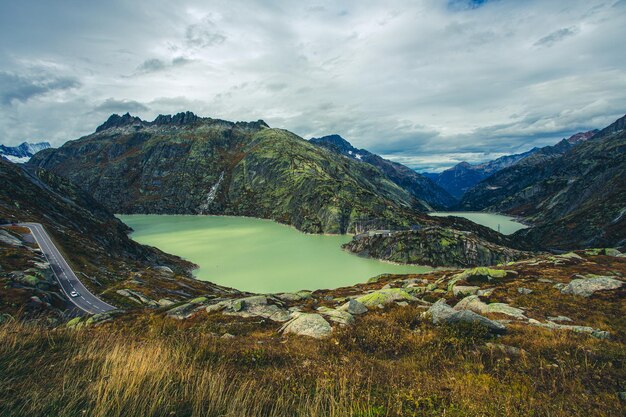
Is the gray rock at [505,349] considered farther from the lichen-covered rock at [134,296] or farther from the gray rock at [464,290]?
the lichen-covered rock at [134,296]

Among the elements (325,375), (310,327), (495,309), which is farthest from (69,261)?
(495,309)

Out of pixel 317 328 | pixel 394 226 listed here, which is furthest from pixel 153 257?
pixel 394 226

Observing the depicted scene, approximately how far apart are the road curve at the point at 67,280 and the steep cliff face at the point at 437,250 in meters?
90.1

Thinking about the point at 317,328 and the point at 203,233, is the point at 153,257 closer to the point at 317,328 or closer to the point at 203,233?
the point at 203,233

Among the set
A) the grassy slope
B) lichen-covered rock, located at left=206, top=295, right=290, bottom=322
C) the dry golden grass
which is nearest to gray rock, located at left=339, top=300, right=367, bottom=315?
lichen-covered rock, located at left=206, top=295, right=290, bottom=322

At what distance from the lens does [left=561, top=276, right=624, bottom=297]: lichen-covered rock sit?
21.7 m

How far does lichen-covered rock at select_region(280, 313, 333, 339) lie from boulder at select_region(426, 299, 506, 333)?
16.5 ft

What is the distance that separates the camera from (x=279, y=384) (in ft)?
21.8

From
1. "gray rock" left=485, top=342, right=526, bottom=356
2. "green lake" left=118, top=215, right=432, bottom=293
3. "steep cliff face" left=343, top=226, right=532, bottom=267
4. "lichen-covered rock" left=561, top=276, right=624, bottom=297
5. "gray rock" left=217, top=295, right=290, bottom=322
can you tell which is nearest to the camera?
"gray rock" left=485, top=342, right=526, bottom=356

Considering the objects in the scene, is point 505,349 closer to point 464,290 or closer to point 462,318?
point 462,318

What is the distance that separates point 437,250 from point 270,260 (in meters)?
61.9

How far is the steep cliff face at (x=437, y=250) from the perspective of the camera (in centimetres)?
10506

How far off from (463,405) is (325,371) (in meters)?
3.27

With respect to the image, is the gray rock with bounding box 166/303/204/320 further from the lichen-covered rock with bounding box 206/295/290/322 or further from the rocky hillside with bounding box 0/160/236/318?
the rocky hillside with bounding box 0/160/236/318
